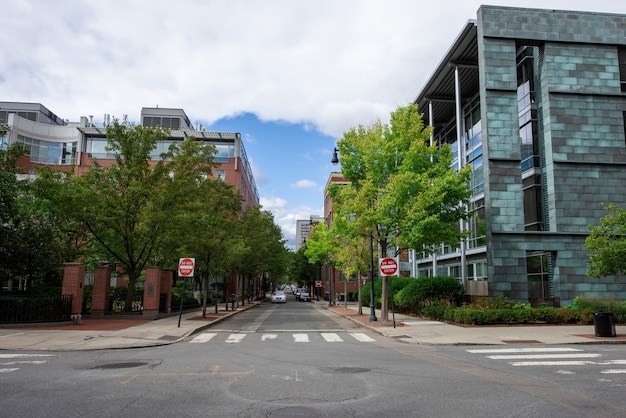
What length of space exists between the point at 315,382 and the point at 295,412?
2.14 m

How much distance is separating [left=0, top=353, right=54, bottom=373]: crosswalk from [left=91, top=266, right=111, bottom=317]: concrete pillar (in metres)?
12.3

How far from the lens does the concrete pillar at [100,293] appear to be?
23.6 m

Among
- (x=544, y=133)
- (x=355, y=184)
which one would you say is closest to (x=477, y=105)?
(x=544, y=133)

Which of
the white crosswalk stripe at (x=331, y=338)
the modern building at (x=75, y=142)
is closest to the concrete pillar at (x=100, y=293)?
the white crosswalk stripe at (x=331, y=338)

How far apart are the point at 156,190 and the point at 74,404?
18.5m

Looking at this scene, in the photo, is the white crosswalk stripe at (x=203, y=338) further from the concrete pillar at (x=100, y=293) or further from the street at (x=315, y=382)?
the concrete pillar at (x=100, y=293)

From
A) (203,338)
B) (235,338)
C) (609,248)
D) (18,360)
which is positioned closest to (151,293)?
(203,338)

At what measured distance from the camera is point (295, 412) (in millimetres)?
6172

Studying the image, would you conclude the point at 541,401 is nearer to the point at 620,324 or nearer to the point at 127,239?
the point at 620,324

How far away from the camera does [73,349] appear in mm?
12727

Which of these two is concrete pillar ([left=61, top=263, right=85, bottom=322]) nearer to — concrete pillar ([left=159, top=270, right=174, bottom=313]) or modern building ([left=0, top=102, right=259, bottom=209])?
concrete pillar ([left=159, top=270, right=174, bottom=313])

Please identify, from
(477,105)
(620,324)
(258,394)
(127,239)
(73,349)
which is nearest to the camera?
(258,394)

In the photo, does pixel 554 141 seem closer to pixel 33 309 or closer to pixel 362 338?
pixel 362 338

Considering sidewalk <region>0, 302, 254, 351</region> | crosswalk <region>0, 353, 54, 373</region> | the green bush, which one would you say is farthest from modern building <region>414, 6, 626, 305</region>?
crosswalk <region>0, 353, 54, 373</region>
